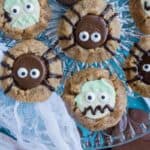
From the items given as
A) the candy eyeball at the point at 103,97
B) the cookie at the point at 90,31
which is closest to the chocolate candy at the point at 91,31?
the cookie at the point at 90,31

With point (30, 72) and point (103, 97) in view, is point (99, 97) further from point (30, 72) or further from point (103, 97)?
point (30, 72)

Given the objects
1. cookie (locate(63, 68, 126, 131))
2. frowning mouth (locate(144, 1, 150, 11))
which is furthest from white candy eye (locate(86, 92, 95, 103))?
frowning mouth (locate(144, 1, 150, 11))

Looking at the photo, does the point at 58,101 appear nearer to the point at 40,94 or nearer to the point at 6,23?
the point at 40,94

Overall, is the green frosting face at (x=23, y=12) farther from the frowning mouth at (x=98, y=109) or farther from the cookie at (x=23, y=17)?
the frowning mouth at (x=98, y=109)

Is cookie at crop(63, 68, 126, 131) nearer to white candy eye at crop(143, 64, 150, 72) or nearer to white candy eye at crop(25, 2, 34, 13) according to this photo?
white candy eye at crop(143, 64, 150, 72)

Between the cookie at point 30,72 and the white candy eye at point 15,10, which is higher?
the white candy eye at point 15,10

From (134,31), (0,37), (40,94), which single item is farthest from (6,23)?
(134,31)
